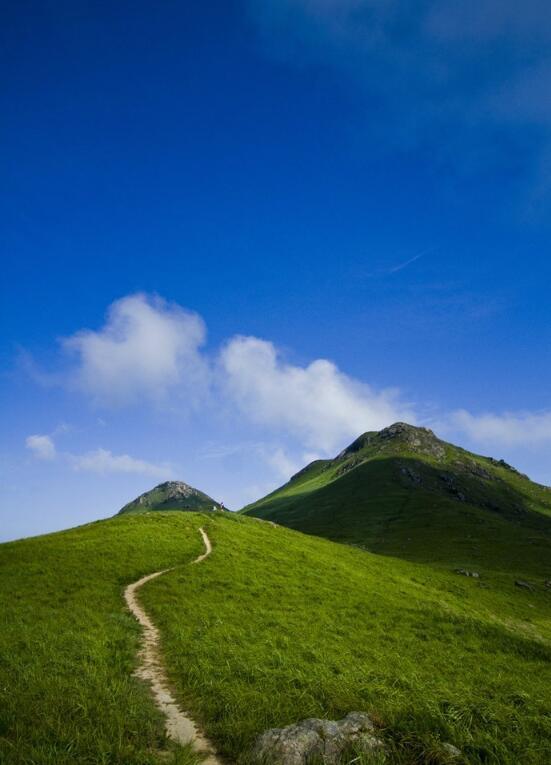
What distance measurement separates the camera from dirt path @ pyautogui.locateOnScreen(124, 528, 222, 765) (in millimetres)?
12656

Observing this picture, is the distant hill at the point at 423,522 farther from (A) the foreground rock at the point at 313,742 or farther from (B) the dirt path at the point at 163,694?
(A) the foreground rock at the point at 313,742

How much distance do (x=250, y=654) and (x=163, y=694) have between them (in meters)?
5.48

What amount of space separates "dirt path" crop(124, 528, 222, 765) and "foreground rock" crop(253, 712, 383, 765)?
1.53 metres

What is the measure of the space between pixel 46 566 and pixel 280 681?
3019 centimetres

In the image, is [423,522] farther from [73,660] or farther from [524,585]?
[73,660]

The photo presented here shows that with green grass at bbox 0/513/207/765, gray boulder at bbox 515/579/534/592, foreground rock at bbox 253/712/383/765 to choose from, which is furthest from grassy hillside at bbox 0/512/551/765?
gray boulder at bbox 515/579/534/592

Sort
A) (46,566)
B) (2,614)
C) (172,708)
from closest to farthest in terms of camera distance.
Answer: (172,708), (2,614), (46,566)

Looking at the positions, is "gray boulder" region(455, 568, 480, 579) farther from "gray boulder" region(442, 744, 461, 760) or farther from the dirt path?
"gray boulder" region(442, 744, 461, 760)

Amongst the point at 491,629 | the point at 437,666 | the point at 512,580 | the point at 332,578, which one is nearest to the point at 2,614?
the point at 437,666

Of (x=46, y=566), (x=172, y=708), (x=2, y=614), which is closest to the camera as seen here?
(x=172, y=708)

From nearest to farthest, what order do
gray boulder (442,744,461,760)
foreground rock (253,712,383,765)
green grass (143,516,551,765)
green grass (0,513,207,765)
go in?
foreground rock (253,712,383,765)
green grass (0,513,207,765)
gray boulder (442,744,461,760)
green grass (143,516,551,765)

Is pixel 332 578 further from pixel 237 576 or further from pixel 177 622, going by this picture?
pixel 177 622

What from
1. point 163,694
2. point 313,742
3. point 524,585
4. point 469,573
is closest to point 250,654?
point 163,694

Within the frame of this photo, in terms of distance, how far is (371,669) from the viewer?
67.7 ft
